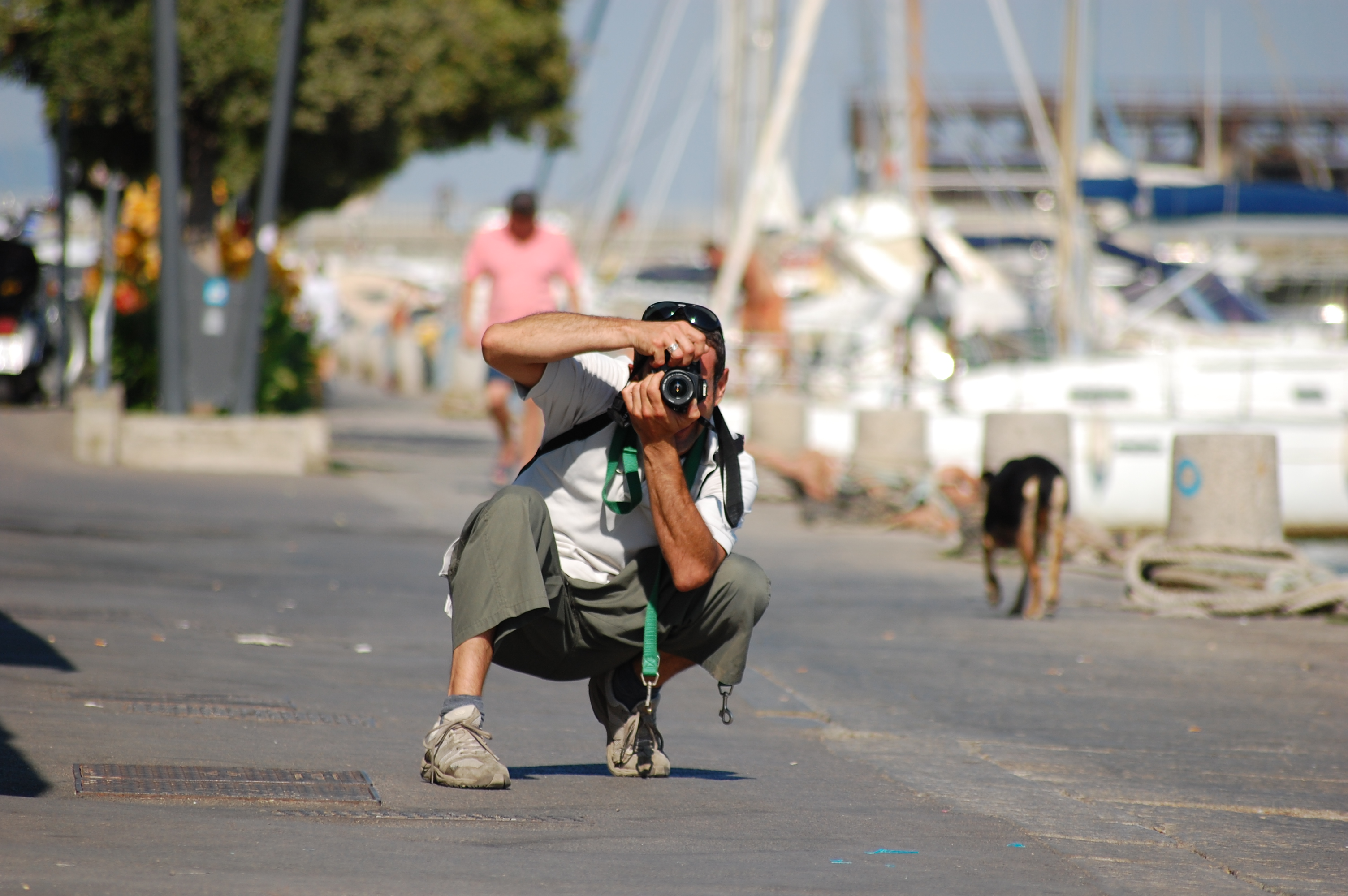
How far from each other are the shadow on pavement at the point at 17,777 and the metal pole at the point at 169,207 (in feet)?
31.1

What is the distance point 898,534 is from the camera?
1320 centimetres

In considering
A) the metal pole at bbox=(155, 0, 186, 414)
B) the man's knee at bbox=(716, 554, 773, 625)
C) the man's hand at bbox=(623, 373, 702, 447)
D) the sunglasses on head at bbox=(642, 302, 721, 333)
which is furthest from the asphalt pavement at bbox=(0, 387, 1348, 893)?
the metal pole at bbox=(155, 0, 186, 414)

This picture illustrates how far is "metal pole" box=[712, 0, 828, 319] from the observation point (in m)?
20.0

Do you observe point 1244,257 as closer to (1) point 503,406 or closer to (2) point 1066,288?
(2) point 1066,288

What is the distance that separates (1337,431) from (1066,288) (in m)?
4.39

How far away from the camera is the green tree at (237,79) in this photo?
15.0 metres

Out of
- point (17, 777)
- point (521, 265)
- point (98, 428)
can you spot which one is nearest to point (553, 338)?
point (17, 777)

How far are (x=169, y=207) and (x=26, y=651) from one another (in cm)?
790

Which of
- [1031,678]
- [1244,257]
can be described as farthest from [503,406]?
[1244,257]

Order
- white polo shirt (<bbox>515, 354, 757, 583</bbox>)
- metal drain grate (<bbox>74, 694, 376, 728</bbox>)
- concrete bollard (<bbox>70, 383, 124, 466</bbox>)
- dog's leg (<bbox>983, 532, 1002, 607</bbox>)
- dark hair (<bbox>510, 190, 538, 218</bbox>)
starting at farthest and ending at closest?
concrete bollard (<bbox>70, 383, 124, 466</bbox>), dark hair (<bbox>510, 190, 538, 218</bbox>), dog's leg (<bbox>983, 532, 1002, 607</bbox>), metal drain grate (<bbox>74, 694, 376, 728</bbox>), white polo shirt (<bbox>515, 354, 757, 583</bbox>)

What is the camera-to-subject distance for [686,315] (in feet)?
14.1

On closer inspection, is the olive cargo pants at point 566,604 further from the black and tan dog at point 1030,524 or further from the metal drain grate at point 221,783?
the black and tan dog at point 1030,524

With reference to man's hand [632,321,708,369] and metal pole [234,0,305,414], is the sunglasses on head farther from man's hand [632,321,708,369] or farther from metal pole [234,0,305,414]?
metal pole [234,0,305,414]

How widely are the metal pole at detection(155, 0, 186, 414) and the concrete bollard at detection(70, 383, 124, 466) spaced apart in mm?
470
